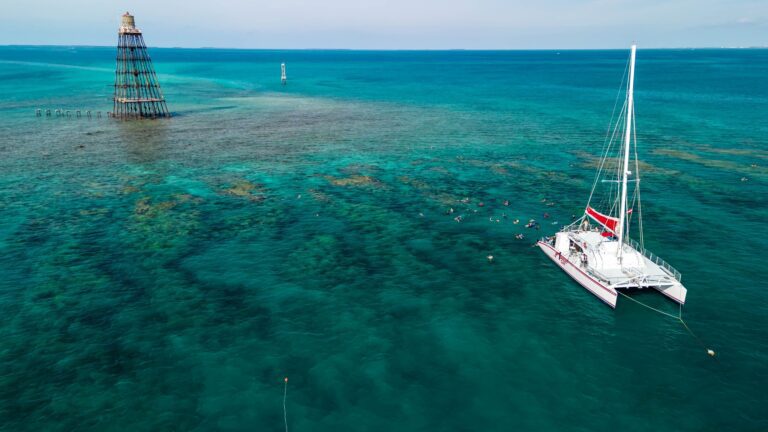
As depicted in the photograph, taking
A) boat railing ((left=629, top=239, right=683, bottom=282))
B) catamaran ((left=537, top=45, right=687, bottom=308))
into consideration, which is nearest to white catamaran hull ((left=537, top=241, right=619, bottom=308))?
catamaran ((left=537, top=45, right=687, bottom=308))

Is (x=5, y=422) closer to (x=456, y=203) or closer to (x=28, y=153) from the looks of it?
(x=456, y=203)

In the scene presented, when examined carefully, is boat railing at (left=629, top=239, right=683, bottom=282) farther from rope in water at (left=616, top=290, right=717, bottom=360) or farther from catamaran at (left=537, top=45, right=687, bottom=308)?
rope in water at (left=616, top=290, right=717, bottom=360)

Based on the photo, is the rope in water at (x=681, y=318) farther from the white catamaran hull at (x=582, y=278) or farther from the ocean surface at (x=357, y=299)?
the white catamaran hull at (x=582, y=278)

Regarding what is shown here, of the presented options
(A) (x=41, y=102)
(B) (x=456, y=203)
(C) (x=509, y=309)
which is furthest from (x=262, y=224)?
(A) (x=41, y=102)

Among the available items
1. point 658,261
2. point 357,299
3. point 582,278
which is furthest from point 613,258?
point 357,299

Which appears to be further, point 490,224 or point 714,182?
point 714,182

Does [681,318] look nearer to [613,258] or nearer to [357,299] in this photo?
[613,258]

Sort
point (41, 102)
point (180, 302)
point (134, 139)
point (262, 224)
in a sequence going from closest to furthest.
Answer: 1. point (180, 302)
2. point (262, 224)
3. point (134, 139)
4. point (41, 102)
